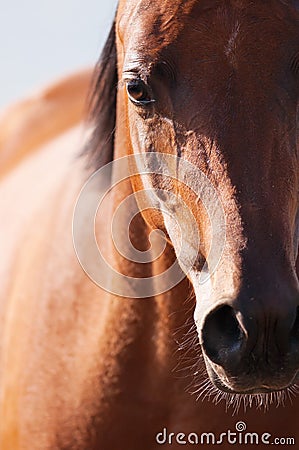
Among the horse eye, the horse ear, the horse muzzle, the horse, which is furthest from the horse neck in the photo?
the horse muzzle

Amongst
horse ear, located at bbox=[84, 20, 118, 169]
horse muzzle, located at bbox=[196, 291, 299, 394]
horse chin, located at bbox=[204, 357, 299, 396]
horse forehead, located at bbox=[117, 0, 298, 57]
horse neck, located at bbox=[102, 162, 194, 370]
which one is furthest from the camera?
horse ear, located at bbox=[84, 20, 118, 169]

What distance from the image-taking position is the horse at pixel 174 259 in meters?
2.25

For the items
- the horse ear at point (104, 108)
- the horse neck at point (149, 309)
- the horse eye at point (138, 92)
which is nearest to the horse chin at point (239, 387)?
the horse neck at point (149, 309)

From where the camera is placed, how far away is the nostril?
2.22m

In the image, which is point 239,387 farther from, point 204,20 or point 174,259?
point 204,20

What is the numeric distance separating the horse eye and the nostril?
0.63 m

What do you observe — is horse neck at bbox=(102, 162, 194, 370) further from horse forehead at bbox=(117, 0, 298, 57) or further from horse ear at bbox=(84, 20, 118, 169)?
horse forehead at bbox=(117, 0, 298, 57)

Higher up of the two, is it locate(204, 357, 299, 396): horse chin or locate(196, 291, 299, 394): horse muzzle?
locate(196, 291, 299, 394): horse muzzle

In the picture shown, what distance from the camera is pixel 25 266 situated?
3.89 m

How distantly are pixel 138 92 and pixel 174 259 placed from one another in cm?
57

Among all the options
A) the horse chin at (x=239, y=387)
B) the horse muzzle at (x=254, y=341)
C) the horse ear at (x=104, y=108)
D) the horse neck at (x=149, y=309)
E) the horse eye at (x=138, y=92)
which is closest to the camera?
the horse muzzle at (x=254, y=341)

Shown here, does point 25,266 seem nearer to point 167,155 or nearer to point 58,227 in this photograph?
point 58,227

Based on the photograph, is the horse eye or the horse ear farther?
the horse ear

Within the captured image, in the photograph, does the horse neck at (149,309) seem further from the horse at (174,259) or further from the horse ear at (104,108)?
the horse ear at (104,108)
